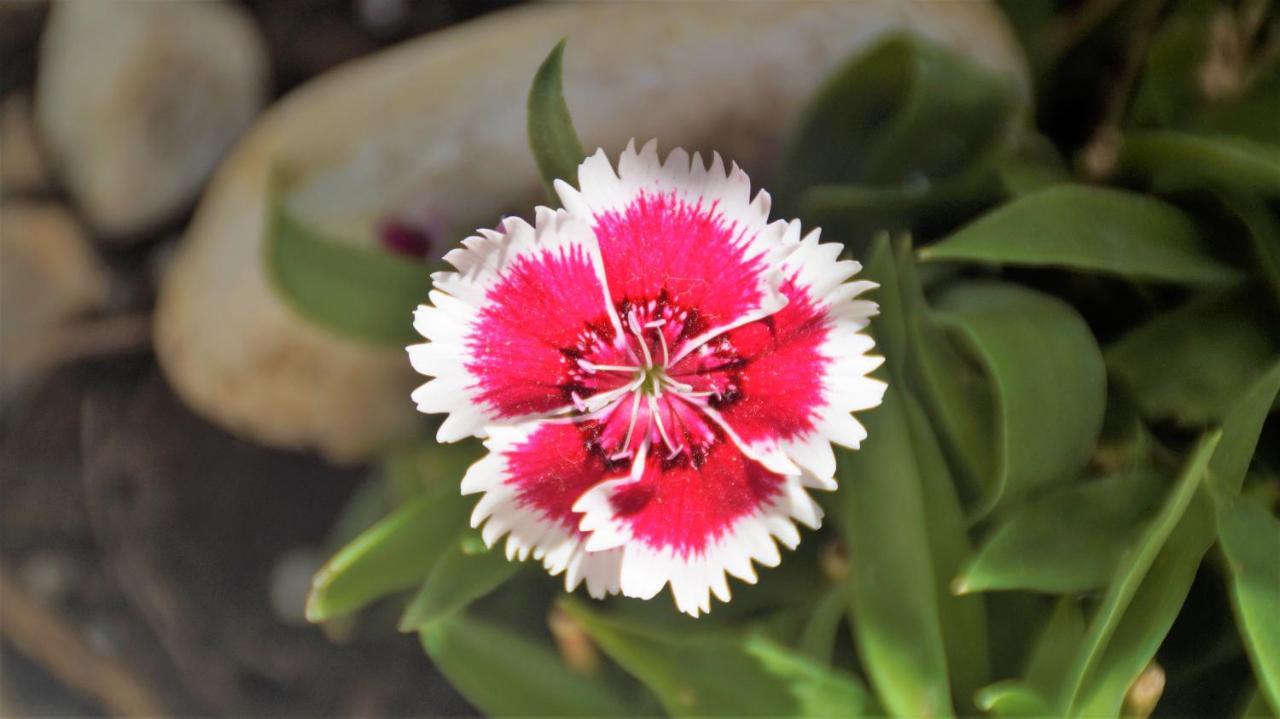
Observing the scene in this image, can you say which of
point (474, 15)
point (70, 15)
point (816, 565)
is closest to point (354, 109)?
point (474, 15)

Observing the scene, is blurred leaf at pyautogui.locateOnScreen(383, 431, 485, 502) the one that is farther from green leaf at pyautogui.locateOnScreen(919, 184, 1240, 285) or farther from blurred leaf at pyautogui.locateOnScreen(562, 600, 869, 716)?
green leaf at pyautogui.locateOnScreen(919, 184, 1240, 285)

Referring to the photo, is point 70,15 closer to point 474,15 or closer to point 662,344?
point 474,15

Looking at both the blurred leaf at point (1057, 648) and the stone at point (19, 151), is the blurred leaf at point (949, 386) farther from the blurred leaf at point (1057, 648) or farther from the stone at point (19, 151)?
the stone at point (19, 151)

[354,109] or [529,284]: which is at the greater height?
[529,284]

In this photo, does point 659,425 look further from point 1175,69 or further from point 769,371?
point 1175,69

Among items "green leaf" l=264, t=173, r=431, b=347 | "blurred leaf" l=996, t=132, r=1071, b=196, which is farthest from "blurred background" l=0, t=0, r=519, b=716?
"blurred leaf" l=996, t=132, r=1071, b=196

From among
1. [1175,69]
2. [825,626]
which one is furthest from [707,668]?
[1175,69]
